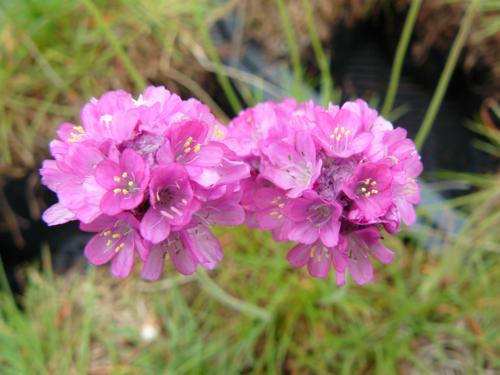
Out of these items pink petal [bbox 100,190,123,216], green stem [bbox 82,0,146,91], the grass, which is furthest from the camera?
the grass

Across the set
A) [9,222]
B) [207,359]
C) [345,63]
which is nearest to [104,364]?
[207,359]

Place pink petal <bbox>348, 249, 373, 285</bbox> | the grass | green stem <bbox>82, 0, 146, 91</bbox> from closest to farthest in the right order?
pink petal <bbox>348, 249, 373, 285</bbox> < green stem <bbox>82, 0, 146, 91</bbox> < the grass

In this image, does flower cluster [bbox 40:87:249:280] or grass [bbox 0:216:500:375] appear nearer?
flower cluster [bbox 40:87:249:280]

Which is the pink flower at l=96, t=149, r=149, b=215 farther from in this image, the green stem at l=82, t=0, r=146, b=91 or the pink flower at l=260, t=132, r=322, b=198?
the green stem at l=82, t=0, r=146, b=91

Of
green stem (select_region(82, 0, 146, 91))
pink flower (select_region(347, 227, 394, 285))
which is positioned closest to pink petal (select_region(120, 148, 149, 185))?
pink flower (select_region(347, 227, 394, 285))

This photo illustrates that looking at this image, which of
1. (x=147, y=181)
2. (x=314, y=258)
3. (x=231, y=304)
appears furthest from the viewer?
(x=231, y=304)

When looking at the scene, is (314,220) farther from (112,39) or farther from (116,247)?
(112,39)

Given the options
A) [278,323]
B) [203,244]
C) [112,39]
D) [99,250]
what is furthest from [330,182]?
[278,323]

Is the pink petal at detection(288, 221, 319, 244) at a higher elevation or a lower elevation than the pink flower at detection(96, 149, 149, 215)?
lower
